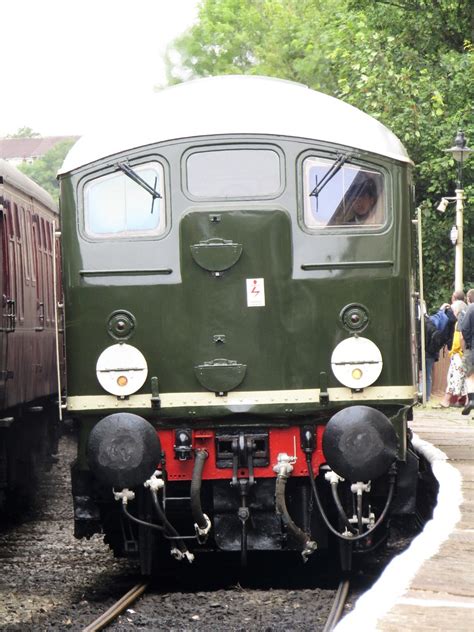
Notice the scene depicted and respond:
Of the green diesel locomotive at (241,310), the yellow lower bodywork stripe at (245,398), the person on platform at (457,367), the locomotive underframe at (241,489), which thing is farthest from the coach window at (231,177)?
the person on platform at (457,367)

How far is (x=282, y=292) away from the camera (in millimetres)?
9273

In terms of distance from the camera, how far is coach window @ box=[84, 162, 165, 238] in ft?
30.8

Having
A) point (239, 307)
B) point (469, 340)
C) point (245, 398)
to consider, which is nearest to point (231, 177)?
point (239, 307)

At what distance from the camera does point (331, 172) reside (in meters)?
9.37

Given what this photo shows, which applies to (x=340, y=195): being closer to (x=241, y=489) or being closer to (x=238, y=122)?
(x=238, y=122)

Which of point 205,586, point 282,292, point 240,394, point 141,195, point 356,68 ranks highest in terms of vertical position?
point 356,68

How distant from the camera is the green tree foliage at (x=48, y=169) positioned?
92.7 metres

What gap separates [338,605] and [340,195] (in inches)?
105

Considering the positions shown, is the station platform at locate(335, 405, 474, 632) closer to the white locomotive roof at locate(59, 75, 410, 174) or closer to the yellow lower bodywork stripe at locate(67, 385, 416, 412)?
the yellow lower bodywork stripe at locate(67, 385, 416, 412)

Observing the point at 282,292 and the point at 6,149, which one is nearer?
the point at 282,292

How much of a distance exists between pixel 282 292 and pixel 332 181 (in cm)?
82

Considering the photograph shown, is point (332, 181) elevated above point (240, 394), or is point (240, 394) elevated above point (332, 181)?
point (332, 181)

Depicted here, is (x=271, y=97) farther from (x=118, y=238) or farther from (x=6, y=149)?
(x=6, y=149)

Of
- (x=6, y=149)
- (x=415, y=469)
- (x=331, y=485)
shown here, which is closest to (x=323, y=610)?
(x=331, y=485)
